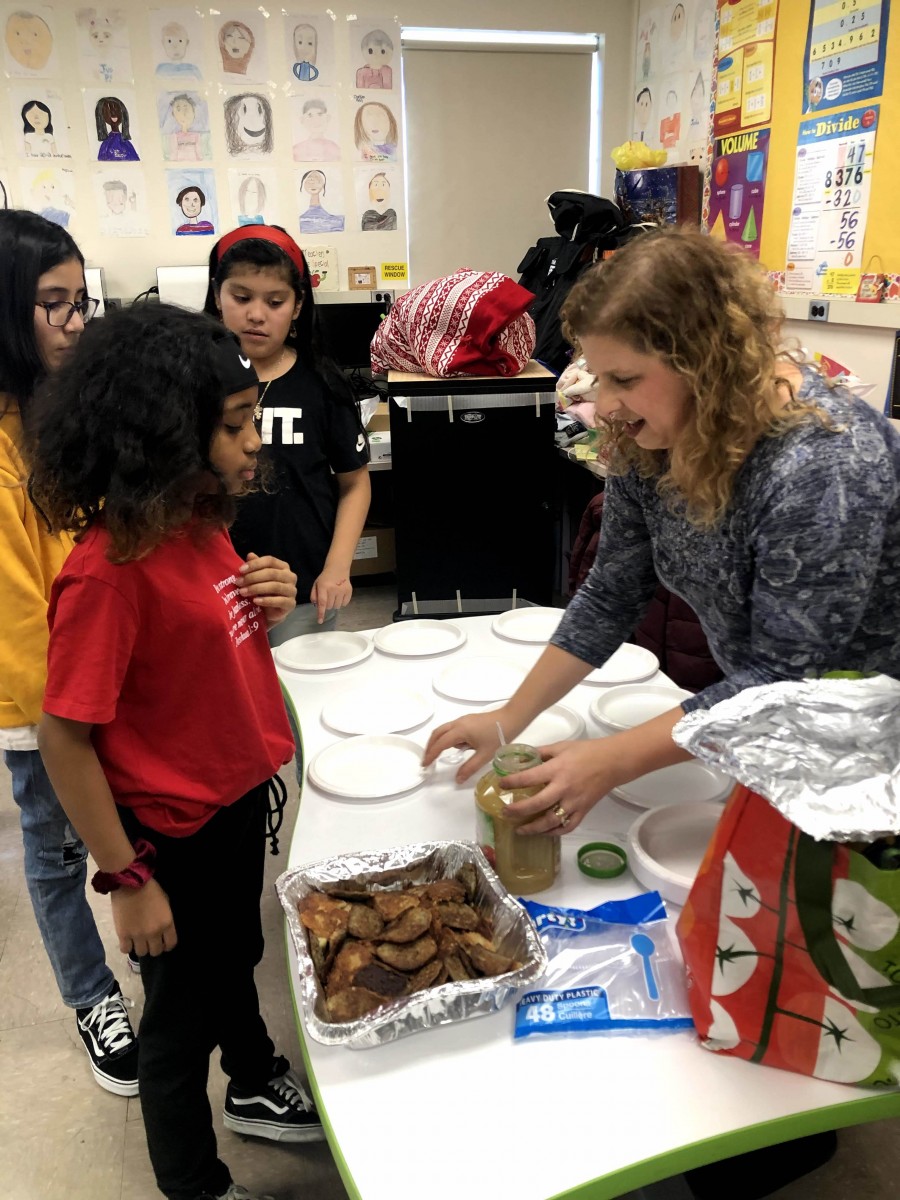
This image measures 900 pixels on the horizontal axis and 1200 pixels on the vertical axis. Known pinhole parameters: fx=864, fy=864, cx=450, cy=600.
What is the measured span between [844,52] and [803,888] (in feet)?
8.57

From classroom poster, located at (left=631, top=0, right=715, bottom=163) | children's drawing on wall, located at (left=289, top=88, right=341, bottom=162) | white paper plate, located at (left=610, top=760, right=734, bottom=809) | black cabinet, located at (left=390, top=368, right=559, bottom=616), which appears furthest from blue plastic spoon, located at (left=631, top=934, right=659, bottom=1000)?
children's drawing on wall, located at (left=289, top=88, right=341, bottom=162)

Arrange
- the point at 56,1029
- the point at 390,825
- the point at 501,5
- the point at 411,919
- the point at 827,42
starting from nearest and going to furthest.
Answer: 1. the point at 411,919
2. the point at 390,825
3. the point at 56,1029
4. the point at 827,42
5. the point at 501,5

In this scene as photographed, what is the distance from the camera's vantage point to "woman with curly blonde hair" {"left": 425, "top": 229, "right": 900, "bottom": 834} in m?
0.88

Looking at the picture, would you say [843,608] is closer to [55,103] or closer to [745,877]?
[745,877]

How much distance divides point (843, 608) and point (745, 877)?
34cm

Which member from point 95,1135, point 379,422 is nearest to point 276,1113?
point 95,1135

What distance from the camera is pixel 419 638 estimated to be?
1.60 metres

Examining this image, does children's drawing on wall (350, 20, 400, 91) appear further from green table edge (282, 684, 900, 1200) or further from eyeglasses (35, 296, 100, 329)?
green table edge (282, 684, 900, 1200)

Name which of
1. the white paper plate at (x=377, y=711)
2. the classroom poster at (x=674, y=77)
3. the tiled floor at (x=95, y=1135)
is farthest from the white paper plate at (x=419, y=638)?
the classroom poster at (x=674, y=77)

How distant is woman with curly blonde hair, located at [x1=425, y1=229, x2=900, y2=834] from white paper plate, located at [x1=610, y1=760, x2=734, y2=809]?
10 centimetres

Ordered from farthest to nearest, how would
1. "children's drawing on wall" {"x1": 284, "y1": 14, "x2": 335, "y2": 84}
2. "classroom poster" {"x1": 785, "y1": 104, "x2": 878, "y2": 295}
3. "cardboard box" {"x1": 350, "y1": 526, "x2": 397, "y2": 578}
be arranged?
"cardboard box" {"x1": 350, "y1": 526, "x2": 397, "y2": 578} < "children's drawing on wall" {"x1": 284, "y1": 14, "x2": 335, "y2": 84} < "classroom poster" {"x1": 785, "y1": 104, "x2": 878, "y2": 295}

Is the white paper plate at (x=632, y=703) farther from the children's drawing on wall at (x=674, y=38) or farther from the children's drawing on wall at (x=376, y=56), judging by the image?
the children's drawing on wall at (x=376, y=56)

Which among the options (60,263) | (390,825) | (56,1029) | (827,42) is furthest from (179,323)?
(827,42)

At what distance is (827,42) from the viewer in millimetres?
2465
